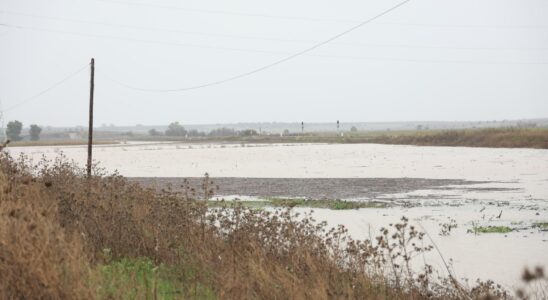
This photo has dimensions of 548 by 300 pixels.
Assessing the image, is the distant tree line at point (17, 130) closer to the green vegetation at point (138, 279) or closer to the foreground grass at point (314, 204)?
the foreground grass at point (314, 204)

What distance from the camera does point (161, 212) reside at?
40.3 ft

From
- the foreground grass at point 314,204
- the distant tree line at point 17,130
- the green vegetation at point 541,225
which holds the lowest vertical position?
the foreground grass at point 314,204

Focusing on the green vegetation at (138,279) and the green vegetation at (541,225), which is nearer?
the green vegetation at (138,279)

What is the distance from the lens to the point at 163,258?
414 inches

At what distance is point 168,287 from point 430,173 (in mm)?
31716

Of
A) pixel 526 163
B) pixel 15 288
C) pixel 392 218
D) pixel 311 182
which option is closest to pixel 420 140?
pixel 526 163

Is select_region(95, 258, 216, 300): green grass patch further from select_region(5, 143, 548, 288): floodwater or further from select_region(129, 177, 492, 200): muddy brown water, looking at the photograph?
Answer: select_region(129, 177, 492, 200): muddy brown water

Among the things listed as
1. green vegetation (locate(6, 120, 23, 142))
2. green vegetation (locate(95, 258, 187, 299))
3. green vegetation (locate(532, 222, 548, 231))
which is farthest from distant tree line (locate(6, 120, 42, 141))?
green vegetation (locate(95, 258, 187, 299))

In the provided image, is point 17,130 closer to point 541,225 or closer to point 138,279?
point 541,225

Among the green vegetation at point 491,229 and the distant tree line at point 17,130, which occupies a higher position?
the distant tree line at point 17,130

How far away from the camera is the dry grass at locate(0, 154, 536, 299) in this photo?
6.55 metres

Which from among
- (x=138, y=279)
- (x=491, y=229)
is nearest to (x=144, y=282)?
(x=138, y=279)

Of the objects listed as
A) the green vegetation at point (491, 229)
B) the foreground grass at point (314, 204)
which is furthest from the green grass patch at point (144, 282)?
the foreground grass at point (314, 204)

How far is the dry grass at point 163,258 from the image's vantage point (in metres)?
6.55
